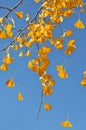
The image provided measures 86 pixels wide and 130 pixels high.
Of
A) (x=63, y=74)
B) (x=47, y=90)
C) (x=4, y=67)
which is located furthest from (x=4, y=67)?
(x=63, y=74)

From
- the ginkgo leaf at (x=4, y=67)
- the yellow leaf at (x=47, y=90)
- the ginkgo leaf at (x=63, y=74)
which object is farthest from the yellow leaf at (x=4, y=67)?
the ginkgo leaf at (x=63, y=74)

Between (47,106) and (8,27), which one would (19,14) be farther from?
(47,106)

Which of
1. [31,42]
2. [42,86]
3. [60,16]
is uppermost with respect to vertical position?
[60,16]

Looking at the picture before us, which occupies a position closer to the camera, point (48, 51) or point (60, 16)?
point (48, 51)

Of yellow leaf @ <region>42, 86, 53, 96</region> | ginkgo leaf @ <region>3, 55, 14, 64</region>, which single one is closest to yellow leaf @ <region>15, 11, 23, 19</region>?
ginkgo leaf @ <region>3, 55, 14, 64</region>

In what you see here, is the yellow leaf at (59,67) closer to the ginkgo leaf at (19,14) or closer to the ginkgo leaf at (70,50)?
the ginkgo leaf at (70,50)

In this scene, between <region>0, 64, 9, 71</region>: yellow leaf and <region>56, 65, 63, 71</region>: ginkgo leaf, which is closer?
<region>56, 65, 63, 71</region>: ginkgo leaf

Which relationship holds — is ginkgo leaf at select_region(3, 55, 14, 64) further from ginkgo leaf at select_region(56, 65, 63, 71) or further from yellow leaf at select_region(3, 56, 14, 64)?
ginkgo leaf at select_region(56, 65, 63, 71)

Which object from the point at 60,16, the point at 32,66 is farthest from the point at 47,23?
the point at 32,66

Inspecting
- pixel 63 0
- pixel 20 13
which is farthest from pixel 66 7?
pixel 20 13

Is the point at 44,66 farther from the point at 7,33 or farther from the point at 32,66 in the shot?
the point at 7,33

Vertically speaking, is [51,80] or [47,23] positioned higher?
[47,23]
